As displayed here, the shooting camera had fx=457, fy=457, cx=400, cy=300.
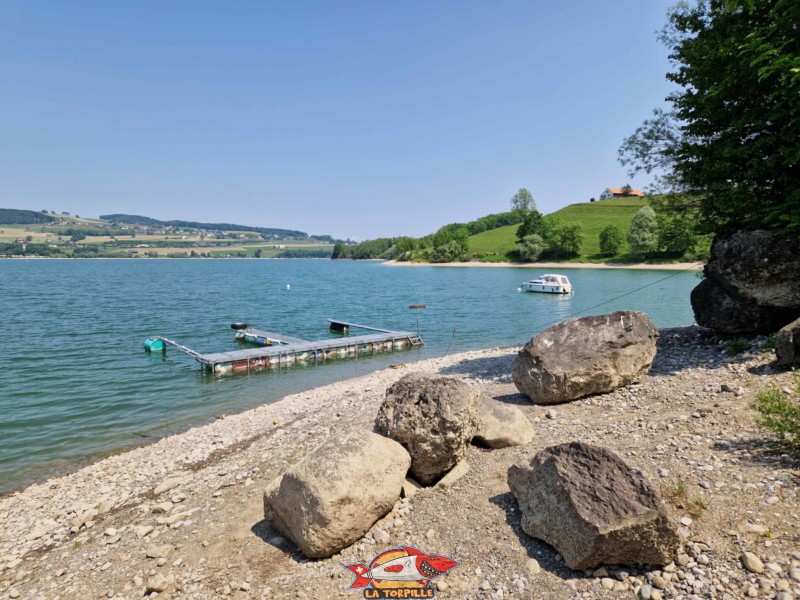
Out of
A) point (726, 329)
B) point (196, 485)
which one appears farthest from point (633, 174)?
point (196, 485)

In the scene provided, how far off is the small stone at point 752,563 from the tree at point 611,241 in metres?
146

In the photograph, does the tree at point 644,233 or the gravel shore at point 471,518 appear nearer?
the gravel shore at point 471,518

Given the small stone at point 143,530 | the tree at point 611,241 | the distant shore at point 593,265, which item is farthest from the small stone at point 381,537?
the tree at point 611,241

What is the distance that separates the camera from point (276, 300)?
75.1 meters

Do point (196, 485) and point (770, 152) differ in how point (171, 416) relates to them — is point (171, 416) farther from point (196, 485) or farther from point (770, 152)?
point (770, 152)

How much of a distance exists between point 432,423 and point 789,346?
9925 mm

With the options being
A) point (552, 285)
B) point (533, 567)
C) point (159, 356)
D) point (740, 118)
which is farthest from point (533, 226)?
point (533, 567)

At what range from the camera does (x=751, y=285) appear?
1481cm

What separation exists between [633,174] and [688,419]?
1630cm

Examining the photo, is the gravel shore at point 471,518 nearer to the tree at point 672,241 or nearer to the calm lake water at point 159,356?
the calm lake water at point 159,356

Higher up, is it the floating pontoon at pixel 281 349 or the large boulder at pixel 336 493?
the large boulder at pixel 336 493

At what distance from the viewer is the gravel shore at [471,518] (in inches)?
258

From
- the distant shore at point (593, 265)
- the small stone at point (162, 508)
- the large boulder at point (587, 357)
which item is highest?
the distant shore at point (593, 265)

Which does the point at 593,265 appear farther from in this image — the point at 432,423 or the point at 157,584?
the point at 157,584
